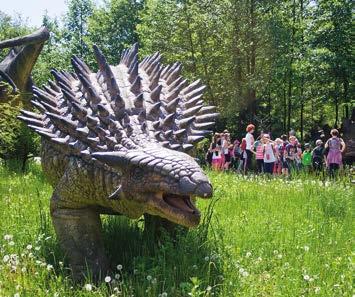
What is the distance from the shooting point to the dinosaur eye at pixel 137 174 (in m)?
2.95

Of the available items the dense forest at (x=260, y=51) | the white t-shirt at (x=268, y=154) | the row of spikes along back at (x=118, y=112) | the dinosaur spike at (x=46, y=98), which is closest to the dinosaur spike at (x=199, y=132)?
the row of spikes along back at (x=118, y=112)

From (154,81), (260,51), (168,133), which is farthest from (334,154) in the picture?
(260,51)

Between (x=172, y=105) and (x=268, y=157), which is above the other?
(x=172, y=105)

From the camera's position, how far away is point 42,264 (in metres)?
3.45

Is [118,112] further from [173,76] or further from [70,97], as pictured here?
[173,76]

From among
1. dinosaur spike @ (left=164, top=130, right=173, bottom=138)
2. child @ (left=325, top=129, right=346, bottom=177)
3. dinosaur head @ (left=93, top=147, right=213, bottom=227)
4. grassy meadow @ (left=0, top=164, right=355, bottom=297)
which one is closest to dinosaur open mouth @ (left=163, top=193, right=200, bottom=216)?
dinosaur head @ (left=93, top=147, right=213, bottom=227)

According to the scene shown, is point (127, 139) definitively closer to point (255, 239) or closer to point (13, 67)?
point (255, 239)

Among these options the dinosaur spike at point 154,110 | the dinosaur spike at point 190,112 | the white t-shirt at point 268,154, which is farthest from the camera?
the white t-shirt at point 268,154

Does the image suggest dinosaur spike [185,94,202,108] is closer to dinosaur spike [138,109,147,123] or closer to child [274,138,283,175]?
dinosaur spike [138,109,147,123]

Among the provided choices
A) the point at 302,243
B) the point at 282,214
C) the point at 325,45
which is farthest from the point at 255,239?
the point at 325,45

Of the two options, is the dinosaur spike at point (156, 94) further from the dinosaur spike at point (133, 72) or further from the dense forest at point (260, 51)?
the dense forest at point (260, 51)

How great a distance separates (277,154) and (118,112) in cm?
1095

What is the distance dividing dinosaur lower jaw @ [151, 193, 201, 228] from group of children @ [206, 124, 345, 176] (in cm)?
908

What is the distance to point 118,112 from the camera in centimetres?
346
